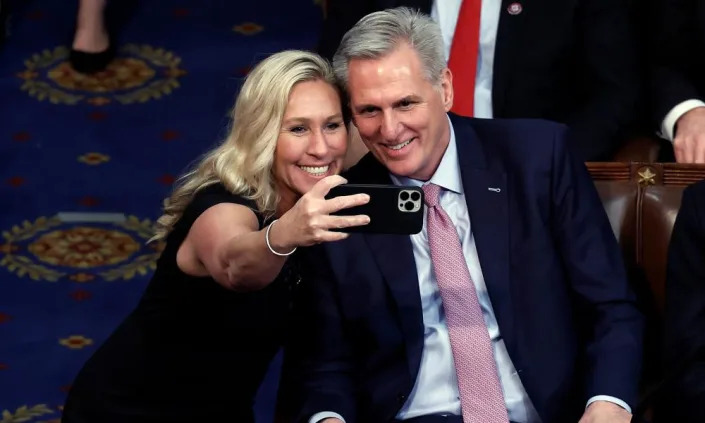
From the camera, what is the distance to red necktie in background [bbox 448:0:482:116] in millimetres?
2756

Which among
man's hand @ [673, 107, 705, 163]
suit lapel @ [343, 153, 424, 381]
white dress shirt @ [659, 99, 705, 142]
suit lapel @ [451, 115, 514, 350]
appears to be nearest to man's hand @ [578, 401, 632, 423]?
suit lapel @ [451, 115, 514, 350]

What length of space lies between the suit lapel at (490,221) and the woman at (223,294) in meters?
0.22

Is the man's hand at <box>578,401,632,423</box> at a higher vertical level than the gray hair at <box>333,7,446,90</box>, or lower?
lower

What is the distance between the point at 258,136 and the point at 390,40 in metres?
0.26

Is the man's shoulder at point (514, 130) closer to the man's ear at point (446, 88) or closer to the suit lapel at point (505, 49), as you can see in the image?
Answer: the man's ear at point (446, 88)

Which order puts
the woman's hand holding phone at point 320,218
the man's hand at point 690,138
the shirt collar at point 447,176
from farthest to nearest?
the man's hand at point 690,138 < the shirt collar at point 447,176 < the woman's hand holding phone at point 320,218

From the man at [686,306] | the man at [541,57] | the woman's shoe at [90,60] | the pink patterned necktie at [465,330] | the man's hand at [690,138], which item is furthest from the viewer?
the woman's shoe at [90,60]

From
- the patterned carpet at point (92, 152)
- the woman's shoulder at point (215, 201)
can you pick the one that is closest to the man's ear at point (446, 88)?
the woman's shoulder at point (215, 201)

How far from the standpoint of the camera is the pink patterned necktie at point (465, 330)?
2.04 m

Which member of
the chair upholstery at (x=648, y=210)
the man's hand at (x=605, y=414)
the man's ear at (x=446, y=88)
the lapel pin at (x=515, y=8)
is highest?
the lapel pin at (x=515, y=8)

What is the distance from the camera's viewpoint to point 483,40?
9.12 feet

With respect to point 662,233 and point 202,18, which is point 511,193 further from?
point 202,18

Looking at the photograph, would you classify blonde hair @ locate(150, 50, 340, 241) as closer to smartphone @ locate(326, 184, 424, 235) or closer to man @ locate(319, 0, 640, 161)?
smartphone @ locate(326, 184, 424, 235)

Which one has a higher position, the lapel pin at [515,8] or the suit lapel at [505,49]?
the lapel pin at [515,8]
